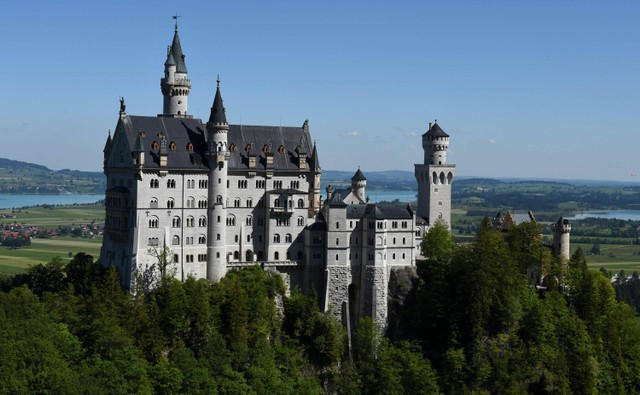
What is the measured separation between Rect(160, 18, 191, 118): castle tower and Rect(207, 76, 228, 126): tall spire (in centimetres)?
960

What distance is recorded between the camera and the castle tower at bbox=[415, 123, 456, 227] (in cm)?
11781

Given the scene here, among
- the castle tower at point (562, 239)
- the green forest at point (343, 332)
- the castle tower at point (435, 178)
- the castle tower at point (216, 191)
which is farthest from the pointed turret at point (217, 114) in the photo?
the castle tower at point (562, 239)

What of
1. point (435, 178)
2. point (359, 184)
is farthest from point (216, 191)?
point (435, 178)

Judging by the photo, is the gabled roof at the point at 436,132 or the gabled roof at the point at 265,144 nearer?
the gabled roof at the point at 265,144

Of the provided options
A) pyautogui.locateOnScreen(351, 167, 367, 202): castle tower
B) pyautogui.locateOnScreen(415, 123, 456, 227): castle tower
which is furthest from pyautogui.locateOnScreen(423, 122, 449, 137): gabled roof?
pyautogui.locateOnScreen(351, 167, 367, 202): castle tower

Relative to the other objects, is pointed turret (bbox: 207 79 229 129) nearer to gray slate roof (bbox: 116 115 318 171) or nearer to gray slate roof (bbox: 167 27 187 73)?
gray slate roof (bbox: 116 115 318 171)

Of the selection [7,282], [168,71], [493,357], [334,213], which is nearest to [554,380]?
[493,357]

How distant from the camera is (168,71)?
362 ft

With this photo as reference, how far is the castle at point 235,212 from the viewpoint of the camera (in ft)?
320

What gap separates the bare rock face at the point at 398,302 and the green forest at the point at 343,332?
0.14 m

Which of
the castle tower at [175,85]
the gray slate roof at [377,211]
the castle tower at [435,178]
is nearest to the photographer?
the gray slate roof at [377,211]

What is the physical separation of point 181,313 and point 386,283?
25.7 meters

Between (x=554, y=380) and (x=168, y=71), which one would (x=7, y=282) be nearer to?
(x=168, y=71)

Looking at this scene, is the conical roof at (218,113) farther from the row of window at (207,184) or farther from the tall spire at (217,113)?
the row of window at (207,184)
